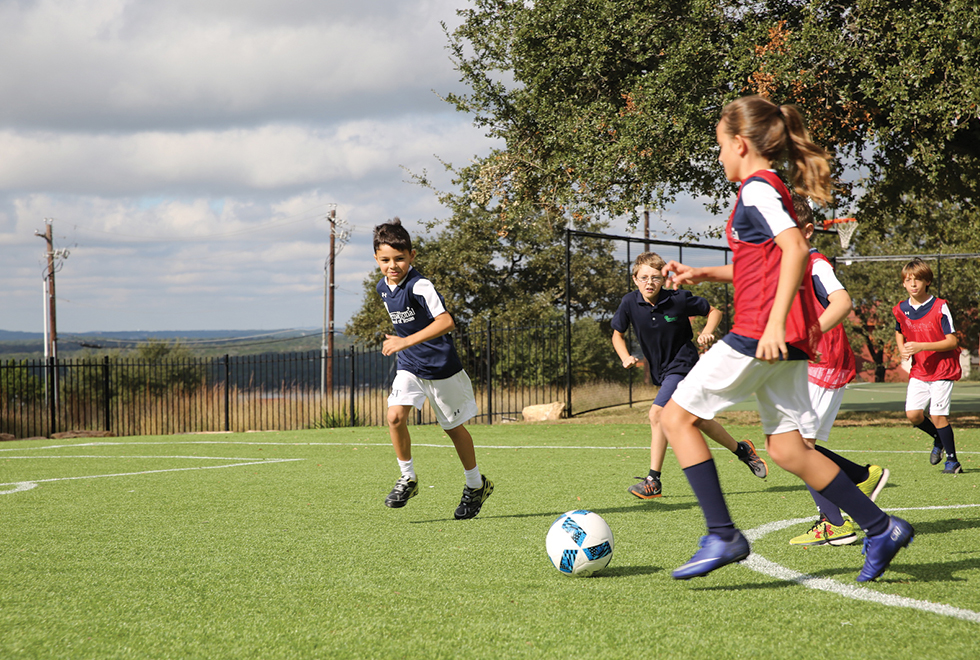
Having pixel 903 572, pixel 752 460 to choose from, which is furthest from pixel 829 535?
pixel 752 460

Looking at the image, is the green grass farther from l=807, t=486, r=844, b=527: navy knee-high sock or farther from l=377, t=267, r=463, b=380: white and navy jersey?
l=377, t=267, r=463, b=380: white and navy jersey

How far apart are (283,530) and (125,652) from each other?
2.22 metres

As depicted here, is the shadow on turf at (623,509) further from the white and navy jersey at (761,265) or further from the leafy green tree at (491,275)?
the leafy green tree at (491,275)

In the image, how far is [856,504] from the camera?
310cm

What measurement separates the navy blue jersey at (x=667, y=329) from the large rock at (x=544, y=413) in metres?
8.84

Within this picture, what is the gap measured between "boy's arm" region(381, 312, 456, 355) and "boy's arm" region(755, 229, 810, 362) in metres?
2.23

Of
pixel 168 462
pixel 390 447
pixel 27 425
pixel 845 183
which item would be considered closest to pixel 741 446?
pixel 390 447

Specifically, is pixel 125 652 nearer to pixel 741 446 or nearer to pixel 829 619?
pixel 829 619

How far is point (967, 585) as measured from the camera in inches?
130

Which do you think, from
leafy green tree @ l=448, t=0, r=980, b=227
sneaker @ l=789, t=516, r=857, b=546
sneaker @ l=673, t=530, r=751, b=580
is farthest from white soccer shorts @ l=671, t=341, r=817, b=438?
leafy green tree @ l=448, t=0, r=980, b=227

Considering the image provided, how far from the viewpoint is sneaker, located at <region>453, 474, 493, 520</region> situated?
5.22 m

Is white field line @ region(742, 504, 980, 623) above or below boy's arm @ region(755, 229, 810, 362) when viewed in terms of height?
below

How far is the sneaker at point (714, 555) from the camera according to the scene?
10.1 ft

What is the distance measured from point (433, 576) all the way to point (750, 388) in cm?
166
